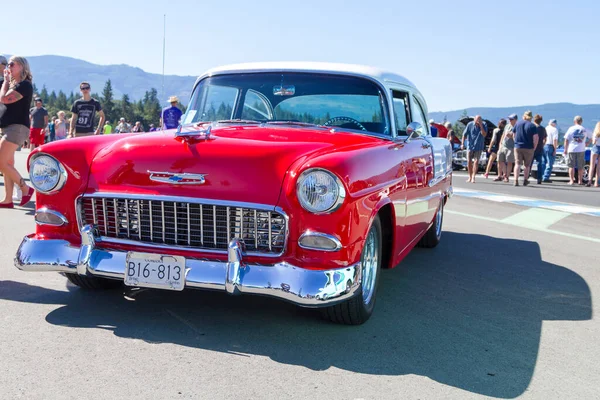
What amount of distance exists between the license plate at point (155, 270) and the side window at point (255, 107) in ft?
5.39

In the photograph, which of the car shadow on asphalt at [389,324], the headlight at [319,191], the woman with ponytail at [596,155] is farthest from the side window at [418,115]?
the woman with ponytail at [596,155]

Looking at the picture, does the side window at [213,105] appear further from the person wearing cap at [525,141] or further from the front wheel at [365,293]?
the person wearing cap at [525,141]

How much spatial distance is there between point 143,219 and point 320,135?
1261 mm

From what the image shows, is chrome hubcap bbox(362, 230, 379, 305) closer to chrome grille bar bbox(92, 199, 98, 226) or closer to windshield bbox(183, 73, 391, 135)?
windshield bbox(183, 73, 391, 135)

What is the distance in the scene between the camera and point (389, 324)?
385 centimetres

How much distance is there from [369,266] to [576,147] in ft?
48.2

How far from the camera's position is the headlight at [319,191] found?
334 cm

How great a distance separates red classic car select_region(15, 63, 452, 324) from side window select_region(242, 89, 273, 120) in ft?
1.53

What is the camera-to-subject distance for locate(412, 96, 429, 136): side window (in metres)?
5.56

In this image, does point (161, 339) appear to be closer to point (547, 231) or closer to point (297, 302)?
point (297, 302)

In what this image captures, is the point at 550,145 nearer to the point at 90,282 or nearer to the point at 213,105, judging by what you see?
the point at 213,105

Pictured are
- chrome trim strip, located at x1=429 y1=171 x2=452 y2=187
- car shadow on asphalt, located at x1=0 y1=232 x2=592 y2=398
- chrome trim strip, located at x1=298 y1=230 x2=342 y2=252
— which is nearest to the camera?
car shadow on asphalt, located at x1=0 y1=232 x2=592 y2=398

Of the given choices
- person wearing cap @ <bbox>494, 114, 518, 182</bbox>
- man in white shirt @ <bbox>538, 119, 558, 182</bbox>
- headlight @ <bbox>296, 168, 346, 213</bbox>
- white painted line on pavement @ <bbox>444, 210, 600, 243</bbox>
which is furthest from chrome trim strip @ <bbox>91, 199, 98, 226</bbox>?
man in white shirt @ <bbox>538, 119, 558, 182</bbox>

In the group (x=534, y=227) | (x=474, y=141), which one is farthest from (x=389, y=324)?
(x=474, y=141)
